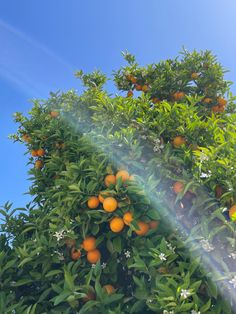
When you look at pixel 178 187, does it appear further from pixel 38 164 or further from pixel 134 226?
pixel 38 164

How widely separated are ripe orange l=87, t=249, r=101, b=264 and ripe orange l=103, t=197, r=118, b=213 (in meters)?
0.47

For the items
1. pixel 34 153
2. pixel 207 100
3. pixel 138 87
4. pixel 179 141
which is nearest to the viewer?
pixel 179 141

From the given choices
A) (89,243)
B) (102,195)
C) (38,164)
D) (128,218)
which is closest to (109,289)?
(89,243)

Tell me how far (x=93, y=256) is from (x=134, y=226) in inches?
22.3

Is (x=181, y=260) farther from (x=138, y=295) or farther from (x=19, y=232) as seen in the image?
(x=19, y=232)

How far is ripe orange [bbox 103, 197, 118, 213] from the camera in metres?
2.97

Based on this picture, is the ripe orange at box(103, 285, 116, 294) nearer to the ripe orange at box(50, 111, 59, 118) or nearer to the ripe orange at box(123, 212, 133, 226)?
the ripe orange at box(123, 212, 133, 226)

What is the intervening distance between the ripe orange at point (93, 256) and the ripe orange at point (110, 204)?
47 cm

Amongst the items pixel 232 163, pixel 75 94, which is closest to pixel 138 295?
pixel 232 163

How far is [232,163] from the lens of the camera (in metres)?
2.85

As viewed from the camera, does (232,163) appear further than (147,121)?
No

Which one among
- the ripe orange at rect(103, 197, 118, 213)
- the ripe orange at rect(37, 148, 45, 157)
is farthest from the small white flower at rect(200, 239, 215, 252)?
the ripe orange at rect(37, 148, 45, 157)

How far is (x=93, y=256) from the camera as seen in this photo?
320 cm

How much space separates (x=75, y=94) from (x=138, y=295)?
143 inches
